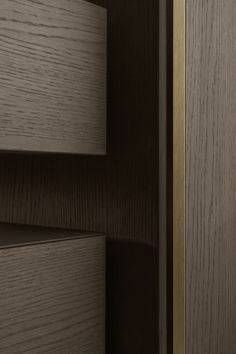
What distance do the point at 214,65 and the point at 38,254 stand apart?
45 cm

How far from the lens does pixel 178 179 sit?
2.35 ft

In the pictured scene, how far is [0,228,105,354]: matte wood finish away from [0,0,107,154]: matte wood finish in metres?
0.13

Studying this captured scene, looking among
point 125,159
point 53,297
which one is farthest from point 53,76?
point 53,297

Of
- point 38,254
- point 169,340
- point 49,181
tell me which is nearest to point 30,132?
point 38,254

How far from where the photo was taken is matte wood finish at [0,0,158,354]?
691 mm

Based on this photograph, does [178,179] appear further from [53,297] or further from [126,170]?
[53,297]

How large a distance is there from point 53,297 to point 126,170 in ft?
0.70

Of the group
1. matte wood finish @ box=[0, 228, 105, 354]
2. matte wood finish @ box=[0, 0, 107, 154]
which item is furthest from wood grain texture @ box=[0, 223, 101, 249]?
matte wood finish @ box=[0, 0, 107, 154]

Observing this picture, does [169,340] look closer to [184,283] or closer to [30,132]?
[184,283]

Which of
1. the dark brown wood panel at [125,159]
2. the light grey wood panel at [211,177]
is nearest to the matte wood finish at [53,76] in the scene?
the dark brown wood panel at [125,159]

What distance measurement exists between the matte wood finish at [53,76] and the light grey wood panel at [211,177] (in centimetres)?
17

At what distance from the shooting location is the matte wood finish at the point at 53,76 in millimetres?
558

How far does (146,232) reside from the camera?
693 mm

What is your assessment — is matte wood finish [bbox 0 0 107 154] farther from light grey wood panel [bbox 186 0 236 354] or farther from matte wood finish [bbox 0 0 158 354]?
light grey wood panel [bbox 186 0 236 354]
